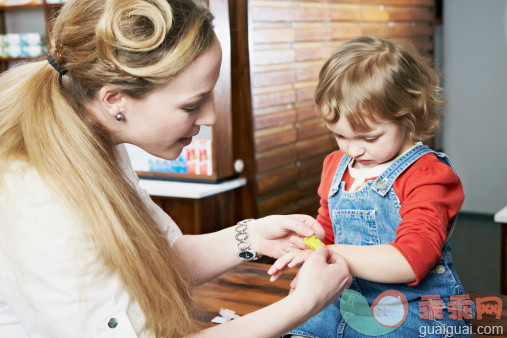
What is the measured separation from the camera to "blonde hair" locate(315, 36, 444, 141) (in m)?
1.52

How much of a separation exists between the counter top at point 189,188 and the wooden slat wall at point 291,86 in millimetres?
181

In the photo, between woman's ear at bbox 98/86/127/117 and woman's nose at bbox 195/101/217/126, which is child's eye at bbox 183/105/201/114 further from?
woman's ear at bbox 98/86/127/117

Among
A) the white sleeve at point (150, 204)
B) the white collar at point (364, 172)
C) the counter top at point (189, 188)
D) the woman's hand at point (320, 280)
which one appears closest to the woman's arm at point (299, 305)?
the woman's hand at point (320, 280)

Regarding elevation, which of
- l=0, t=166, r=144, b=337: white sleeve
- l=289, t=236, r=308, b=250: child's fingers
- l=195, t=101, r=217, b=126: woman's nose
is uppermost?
l=195, t=101, r=217, b=126: woman's nose

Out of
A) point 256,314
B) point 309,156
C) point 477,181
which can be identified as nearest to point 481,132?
point 477,181

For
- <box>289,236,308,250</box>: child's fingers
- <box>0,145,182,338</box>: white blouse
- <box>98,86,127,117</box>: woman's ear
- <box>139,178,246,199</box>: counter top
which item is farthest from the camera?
<box>139,178,246,199</box>: counter top

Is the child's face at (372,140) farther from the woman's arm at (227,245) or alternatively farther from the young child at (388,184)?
the woman's arm at (227,245)

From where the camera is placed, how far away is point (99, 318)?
3.79 ft

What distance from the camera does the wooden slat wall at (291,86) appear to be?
3.63m

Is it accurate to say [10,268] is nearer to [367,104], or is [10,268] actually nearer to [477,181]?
[367,104]

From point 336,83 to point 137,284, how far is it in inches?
28.8

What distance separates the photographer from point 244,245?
5.59 feet

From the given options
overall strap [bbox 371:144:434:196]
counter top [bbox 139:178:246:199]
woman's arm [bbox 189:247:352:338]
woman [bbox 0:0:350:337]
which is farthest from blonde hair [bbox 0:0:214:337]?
counter top [bbox 139:178:246:199]

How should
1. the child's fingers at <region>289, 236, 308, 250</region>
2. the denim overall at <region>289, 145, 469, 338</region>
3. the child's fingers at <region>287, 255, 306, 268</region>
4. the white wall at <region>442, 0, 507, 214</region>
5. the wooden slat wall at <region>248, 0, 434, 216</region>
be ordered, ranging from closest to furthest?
the child's fingers at <region>287, 255, 306, 268</region> → the denim overall at <region>289, 145, 469, 338</region> → the child's fingers at <region>289, 236, 308, 250</region> → the wooden slat wall at <region>248, 0, 434, 216</region> → the white wall at <region>442, 0, 507, 214</region>
